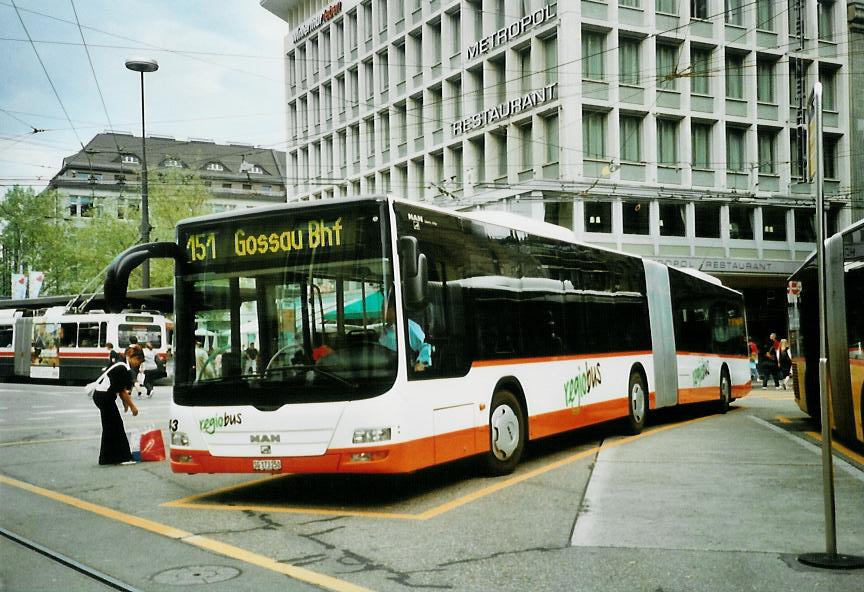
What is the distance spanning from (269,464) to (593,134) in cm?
3228

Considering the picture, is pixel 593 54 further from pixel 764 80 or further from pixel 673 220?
pixel 764 80

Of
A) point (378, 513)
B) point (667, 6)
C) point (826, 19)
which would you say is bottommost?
point (378, 513)

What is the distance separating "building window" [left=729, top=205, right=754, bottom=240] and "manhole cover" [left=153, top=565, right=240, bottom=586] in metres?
38.8

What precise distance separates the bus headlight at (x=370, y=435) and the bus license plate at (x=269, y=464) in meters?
0.76

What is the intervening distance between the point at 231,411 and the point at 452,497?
222 cm

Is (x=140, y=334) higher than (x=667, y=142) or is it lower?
lower

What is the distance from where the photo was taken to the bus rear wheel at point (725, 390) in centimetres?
2139

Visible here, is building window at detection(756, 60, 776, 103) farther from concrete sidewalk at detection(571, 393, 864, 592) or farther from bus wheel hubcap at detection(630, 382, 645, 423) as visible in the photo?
concrete sidewalk at detection(571, 393, 864, 592)

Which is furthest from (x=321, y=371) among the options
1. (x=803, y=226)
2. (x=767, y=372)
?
(x=803, y=226)

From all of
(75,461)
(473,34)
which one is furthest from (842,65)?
(75,461)

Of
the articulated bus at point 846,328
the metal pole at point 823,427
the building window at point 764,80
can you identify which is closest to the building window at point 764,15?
the building window at point 764,80

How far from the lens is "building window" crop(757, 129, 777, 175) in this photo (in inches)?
1703

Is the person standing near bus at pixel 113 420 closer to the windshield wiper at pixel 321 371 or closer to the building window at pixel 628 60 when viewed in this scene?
the windshield wiper at pixel 321 371

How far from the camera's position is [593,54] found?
39062 mm
